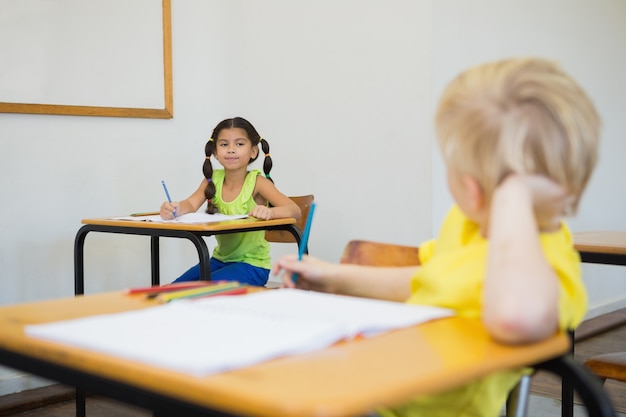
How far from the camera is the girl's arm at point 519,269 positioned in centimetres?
79

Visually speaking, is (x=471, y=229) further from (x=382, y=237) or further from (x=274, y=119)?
(x=274, y=119)

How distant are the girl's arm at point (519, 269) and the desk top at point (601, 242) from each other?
0.96 meters

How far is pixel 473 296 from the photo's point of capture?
0.94 m

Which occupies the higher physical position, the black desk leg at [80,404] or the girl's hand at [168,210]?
the girl's hand at [168,210]

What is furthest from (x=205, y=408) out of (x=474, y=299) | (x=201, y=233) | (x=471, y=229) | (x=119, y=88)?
(x=119, y=88)

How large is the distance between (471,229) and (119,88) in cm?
235

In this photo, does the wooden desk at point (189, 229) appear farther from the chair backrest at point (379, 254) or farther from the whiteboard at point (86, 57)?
the chair backrest at point (379, 254)

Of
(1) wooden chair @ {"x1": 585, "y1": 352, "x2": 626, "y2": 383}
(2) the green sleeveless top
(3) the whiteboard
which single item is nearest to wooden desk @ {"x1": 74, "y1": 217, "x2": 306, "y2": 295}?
(2) the green sleeveless top

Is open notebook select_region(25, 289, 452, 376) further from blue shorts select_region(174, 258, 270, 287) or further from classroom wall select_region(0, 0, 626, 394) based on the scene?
classroom wall select_region(0, 0, 626, 394)

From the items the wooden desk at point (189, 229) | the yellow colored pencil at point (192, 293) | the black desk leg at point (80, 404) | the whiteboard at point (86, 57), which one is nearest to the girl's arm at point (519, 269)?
the yellow colored pencil at point (192, 293)

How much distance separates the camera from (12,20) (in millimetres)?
2832

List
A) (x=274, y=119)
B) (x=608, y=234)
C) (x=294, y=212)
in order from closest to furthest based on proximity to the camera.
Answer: (x=608, y=234) < (x=294, y=212) < (x=274, y=119)

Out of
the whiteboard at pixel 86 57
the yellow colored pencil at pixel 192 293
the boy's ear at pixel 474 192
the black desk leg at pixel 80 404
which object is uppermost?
the whiteboard at pixel 86 57

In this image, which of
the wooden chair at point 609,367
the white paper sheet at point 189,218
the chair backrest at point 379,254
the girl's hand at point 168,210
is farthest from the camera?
the girl's hand at point 168,210
